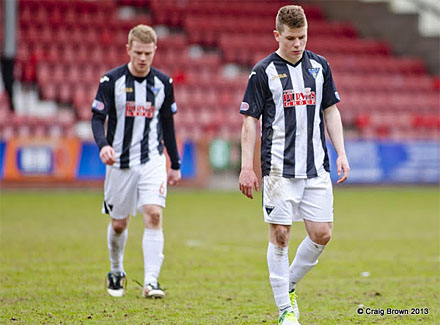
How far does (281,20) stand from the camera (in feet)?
16.2

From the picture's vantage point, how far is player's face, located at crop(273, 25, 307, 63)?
Answer: 194 inches

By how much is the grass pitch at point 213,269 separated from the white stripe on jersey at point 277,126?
1.01 metres

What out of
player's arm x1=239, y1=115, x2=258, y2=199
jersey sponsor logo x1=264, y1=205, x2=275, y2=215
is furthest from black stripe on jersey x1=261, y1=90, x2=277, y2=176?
jersey sponsor logo x1=264, y1=205, x2=275, y2=215

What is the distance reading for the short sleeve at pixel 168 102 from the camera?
6.52 meters

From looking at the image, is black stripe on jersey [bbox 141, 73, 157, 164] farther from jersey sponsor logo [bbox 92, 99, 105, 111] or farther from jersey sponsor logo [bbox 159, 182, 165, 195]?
jersey sponsor logo [bbox 92, 99, 105, 111]

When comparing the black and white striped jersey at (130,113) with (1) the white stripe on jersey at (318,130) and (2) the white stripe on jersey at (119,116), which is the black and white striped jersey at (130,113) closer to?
(2) the white stripe on jersey at (119,116)

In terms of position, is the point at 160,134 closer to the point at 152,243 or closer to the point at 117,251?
the point at 152,243

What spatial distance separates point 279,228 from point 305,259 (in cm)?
43

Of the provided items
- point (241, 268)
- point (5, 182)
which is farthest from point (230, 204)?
point (241, 268)

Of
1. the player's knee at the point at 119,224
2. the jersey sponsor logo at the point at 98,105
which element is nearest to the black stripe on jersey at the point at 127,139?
the jersey sponsor logo at the point at 98,105

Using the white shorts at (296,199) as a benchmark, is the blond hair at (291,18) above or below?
above

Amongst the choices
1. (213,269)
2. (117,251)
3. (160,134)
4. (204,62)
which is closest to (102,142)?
(160,134)

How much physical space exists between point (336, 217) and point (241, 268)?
5572 millimetres

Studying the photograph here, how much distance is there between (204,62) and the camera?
24047mm
